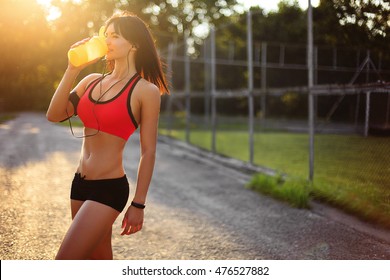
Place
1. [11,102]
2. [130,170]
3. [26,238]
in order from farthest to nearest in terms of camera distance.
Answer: [130,170], [11,102], [26,238]

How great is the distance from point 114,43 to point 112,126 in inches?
15.6

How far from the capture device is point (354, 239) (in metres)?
4.40

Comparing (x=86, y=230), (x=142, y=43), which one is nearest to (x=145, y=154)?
(x=86, y=230)

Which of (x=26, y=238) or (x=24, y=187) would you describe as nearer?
(x=26, y=238)

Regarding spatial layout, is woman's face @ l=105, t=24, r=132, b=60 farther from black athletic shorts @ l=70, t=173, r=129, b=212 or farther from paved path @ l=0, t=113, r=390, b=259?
paved path @ l=0, t=113, r=390, b=259

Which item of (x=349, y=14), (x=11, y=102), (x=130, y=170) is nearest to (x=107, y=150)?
(x=11, y=102)

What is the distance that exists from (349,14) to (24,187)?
14.7ft

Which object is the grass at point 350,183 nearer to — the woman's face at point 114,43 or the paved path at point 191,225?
the paved path at point 191,225

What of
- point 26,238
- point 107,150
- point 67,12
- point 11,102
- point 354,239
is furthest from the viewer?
point 11,102

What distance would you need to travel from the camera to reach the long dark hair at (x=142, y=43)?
7.23 feet

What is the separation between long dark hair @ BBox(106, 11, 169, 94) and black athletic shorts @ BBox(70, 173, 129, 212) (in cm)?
51

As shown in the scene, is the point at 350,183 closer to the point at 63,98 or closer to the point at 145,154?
the point at 145,154
